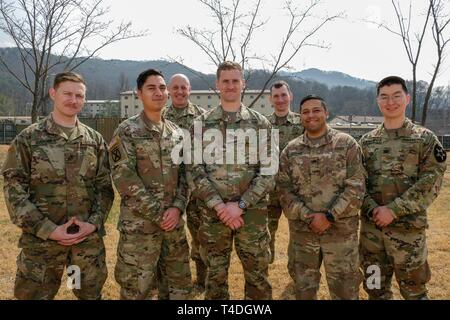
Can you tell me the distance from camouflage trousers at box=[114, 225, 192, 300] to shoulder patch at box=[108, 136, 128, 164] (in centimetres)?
64

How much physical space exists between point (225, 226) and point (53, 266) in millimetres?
1486

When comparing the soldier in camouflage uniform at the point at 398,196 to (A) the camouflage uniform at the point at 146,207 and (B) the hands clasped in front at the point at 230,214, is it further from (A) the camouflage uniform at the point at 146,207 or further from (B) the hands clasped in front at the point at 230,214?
(A) the camouflage uniform at the point at 146,207

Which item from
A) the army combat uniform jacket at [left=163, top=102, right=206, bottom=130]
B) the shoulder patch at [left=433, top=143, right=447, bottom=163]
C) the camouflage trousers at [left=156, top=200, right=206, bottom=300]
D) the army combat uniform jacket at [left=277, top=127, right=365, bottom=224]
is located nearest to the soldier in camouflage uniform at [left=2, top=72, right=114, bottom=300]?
the camouflage trousers at [left=156, top=200, right=206, bottom=300]

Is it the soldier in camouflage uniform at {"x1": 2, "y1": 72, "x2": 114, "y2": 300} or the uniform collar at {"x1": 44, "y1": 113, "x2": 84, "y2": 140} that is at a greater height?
the uniform collar at {"x1": 44, "y1": 113, "x2": 84, "y2": 140}

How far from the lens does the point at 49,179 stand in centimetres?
323

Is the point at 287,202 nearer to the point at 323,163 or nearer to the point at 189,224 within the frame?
the point at 323,163

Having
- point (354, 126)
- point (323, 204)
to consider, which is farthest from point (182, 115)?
point (354, 126)

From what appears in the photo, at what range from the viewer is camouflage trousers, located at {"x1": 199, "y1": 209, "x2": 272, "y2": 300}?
3457 millimetres

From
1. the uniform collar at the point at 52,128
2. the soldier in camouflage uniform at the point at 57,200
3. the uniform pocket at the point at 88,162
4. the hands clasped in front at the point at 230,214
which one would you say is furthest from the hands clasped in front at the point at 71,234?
the hands clasped in front at the point at 230,214

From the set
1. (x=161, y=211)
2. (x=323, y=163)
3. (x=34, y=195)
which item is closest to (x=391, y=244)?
(x=323, y=163)

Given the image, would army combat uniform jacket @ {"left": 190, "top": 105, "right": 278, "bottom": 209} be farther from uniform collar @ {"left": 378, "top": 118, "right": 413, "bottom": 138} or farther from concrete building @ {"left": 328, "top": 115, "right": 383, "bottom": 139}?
concrete building @ {"left": 328, "top": 115, "right": 383, "bottom": 139}

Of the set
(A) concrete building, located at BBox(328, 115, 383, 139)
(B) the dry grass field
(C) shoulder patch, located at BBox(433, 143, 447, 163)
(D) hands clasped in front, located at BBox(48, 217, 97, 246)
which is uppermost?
(A) concrete building, located at BBox(328, 115, 383, 139)

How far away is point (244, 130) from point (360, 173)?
43.9 inches

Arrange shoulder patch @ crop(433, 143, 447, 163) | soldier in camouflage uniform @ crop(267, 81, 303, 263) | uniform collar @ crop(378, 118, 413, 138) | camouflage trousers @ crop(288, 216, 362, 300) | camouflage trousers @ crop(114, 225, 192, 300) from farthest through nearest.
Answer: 1. soldier in camouflage uniform @ crop(267, 81, 303, 263)
2. uniform collar @ crop(378, 118, 413, 138)
3. shoulder patch @ crop(433, 143, 447, 163)
4. camouflage trousers @ crop(288, 216, 362, 300)
5. camouflage trousers @ crop(114, 225, 192, 300)
